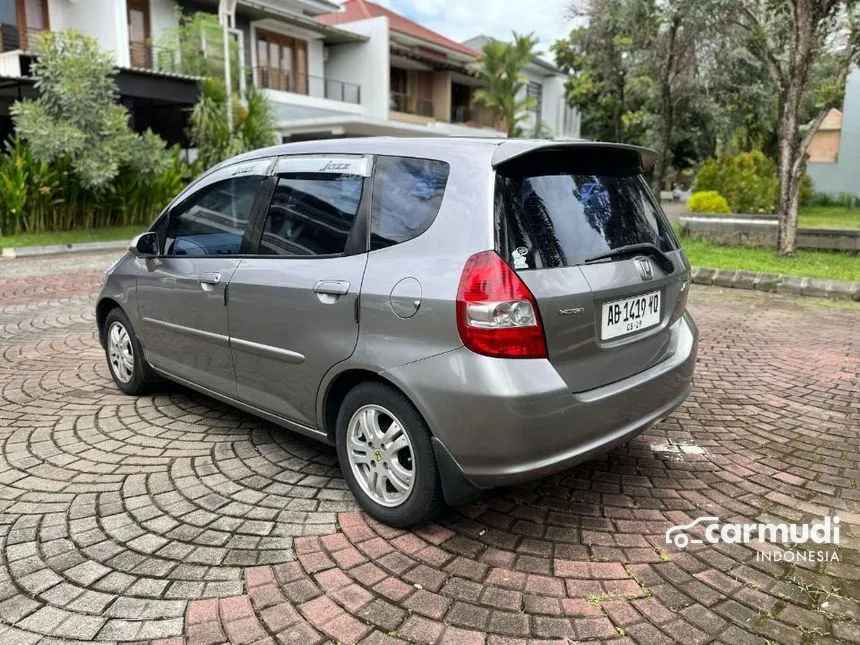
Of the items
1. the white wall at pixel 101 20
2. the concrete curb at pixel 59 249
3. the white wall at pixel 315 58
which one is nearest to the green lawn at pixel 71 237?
the concrete curb at pixel 59 249

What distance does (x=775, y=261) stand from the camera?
10.7 meters

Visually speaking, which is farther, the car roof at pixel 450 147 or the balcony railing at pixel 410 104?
the balcony railing at pixel 410 104

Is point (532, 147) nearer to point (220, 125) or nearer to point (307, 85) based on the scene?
point (220, 125)

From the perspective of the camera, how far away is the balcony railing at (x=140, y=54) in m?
21.1

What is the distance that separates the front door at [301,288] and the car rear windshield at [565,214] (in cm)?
68

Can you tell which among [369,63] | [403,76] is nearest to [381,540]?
[369,63]

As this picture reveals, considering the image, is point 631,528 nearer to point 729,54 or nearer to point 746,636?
point 746,636

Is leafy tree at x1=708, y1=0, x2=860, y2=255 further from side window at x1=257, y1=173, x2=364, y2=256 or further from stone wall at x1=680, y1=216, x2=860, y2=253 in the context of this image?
side window at x1=257, y1=173, x2=364, y2=256

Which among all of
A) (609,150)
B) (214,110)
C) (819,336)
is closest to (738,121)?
(214,110)

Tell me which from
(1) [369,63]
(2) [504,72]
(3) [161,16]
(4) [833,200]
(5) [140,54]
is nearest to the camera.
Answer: (5) [140,54]

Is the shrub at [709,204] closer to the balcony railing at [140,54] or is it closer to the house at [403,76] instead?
the house at [403,76]

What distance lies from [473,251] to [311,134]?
24.5m

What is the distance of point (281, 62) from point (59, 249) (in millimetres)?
15849

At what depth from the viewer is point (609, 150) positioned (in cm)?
309
